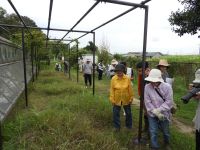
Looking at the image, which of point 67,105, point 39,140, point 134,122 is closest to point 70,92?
point 67,105

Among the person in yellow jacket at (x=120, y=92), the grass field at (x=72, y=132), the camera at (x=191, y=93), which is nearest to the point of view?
the camera at (x=191, y=93)

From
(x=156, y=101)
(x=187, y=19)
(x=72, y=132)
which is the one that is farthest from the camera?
(x=187, y=19)

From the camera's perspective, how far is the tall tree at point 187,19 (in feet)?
34.3

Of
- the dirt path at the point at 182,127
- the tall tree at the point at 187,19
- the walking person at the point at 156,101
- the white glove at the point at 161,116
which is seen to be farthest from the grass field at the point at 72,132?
the tall tree at the point at 187,19

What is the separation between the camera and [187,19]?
10891 mm

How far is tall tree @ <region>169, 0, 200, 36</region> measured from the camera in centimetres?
1045

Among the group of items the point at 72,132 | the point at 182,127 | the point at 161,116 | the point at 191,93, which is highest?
the point at 191,93

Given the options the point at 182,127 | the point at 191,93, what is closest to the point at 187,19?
the point at 182,127

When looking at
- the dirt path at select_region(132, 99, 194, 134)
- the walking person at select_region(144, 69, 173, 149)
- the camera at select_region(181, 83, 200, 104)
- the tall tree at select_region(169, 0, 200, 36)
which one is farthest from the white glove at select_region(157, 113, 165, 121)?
the tall tree at select_region(169, 0, 200, 36)

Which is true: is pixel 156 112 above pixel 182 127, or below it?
above

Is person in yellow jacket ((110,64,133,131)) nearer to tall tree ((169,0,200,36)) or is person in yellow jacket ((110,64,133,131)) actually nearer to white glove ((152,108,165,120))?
white glove ((152,108,165,120))

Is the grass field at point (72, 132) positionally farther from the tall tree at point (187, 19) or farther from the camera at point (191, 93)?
the tall tree at point (187, 19)

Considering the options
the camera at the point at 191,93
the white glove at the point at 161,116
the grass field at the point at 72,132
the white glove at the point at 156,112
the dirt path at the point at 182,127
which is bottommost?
the dirt path at the point at 182,127

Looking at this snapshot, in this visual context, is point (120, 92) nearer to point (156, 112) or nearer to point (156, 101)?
point (156, 101)
